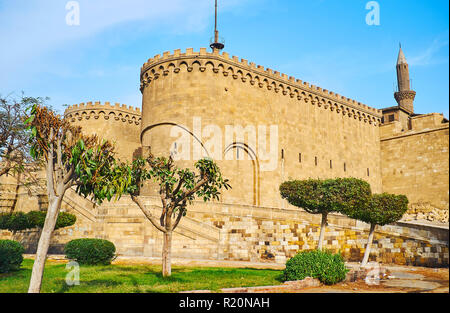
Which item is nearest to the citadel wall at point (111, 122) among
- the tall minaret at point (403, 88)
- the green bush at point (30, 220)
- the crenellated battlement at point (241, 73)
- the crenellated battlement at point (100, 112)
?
the crenellated battlement at point (100, 112)

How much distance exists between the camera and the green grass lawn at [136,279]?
11266 mm

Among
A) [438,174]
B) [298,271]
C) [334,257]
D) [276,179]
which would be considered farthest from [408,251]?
[438,174]

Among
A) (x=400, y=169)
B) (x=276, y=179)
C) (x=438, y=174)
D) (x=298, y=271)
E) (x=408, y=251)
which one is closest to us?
(x=298, y=271)

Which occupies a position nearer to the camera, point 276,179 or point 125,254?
point 125,254

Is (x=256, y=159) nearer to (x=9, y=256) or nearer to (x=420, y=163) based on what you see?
(x=420, y=163)

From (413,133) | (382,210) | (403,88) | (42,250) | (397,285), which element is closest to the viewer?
(42,250)

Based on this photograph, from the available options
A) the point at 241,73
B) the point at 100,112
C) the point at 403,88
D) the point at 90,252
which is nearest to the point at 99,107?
the point at 100,112

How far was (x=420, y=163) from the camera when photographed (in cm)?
3753

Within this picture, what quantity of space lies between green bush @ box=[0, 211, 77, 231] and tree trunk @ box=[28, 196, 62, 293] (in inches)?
480

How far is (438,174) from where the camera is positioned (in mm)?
36094

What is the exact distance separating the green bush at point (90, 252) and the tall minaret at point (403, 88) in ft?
142

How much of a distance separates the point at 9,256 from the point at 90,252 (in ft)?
9.43
